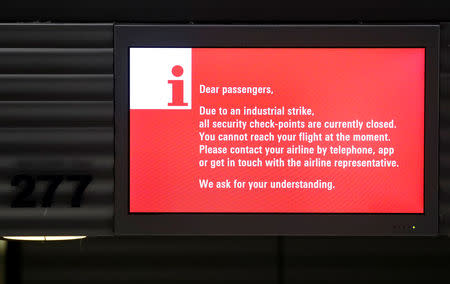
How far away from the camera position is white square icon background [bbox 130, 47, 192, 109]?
2.30 metres

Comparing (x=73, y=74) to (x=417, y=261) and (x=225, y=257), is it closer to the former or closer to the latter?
(x=225, y=257)

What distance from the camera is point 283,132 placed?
7.58ft

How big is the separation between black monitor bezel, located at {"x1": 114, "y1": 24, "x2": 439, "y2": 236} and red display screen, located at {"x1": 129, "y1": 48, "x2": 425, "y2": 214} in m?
0.03

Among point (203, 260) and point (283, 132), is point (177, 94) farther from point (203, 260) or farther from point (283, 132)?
point (203, 260)

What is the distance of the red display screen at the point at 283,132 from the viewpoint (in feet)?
7.55

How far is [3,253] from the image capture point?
9.73 feet
